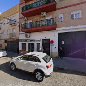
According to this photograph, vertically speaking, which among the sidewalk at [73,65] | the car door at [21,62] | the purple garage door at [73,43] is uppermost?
the purple garage door at [73,43]

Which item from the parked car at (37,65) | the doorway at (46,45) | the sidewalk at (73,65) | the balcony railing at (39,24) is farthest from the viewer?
the doorway at (46,45)

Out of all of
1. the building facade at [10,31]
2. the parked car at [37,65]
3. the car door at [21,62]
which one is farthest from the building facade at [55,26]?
the car door at [21,62]

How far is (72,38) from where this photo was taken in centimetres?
1969

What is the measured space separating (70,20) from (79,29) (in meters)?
1.84

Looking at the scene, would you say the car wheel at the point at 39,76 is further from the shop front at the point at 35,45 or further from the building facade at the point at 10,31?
the building facade at the point at 10,31

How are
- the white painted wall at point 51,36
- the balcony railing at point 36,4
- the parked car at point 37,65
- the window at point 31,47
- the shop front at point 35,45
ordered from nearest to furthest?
the parked car at point 37,65 → the white painted wall at point 51,36 → the balcony railing at point 36,4 → the shop front at point 35,45 → the window at point 31,47

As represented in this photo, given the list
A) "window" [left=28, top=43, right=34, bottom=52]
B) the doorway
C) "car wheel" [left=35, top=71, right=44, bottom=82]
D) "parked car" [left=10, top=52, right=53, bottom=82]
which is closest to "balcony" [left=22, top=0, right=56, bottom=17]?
the doorway

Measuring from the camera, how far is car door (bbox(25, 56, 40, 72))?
11477mm

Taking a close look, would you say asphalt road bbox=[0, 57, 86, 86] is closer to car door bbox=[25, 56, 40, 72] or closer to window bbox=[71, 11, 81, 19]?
car door bbox=[25, 56, 40, 72]

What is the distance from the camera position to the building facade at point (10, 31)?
99.2 ft

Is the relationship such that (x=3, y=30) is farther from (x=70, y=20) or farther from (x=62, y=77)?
(x=62, y=77)

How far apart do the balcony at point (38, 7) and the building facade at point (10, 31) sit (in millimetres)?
5433

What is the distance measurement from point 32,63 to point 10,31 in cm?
2245

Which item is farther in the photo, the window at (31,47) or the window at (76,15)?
the window at (31,47)
